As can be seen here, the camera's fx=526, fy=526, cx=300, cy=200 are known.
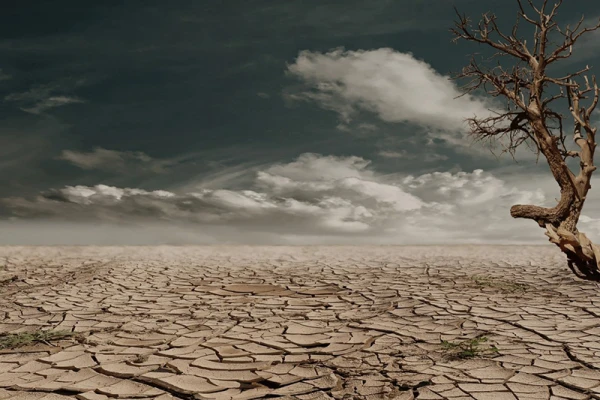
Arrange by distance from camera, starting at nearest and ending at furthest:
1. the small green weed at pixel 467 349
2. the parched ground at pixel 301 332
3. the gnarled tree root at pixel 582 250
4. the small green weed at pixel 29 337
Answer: the parched ground at pixel 301 332
the small green weed at pixel 467 349
the small green weed at pixel 29 337
the gnarled tree root at pixel 582 250

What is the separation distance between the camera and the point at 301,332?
12.5 ft

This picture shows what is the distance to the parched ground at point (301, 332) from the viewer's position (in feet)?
9.05

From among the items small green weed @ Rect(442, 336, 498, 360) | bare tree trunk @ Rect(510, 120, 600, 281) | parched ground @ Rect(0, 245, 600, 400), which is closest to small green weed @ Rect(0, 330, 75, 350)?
parched ground @ Rect(0, 245, 600, 400)

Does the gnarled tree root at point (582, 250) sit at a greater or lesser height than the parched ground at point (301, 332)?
greater

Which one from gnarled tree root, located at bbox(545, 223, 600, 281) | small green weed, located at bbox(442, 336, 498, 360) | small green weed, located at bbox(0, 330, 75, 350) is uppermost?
gnarled tree root, located at bbox(545, 223, 600, 281)

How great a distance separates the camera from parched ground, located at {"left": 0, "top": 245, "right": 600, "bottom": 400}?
109 inches

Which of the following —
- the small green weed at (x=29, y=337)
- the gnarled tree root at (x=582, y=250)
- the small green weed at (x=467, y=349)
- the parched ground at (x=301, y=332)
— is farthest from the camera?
the gnarled tree root at (x=582, y=250)

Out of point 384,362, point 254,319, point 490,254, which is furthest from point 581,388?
point 490,254

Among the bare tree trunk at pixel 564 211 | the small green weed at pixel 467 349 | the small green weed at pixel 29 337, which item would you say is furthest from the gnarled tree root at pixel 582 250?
the small green weed at pixel 29 337

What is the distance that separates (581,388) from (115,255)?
26.1ft

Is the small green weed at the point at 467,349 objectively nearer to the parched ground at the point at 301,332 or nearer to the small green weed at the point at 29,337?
the parched ground at the point at 301,332

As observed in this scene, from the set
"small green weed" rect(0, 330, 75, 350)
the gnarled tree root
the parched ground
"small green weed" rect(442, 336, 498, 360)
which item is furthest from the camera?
the gnarled tree root

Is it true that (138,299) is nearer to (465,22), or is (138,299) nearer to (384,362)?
(384,362)

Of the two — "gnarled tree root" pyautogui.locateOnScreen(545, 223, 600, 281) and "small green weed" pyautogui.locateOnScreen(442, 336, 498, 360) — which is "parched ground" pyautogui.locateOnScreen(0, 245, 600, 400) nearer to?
"small green weed" pyautogui.locateOnScreen(442, 336, 498, 360)
